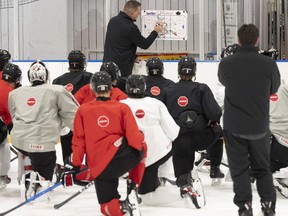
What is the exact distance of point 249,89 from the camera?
3.96 metres

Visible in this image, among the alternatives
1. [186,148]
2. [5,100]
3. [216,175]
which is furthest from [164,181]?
[5,100]

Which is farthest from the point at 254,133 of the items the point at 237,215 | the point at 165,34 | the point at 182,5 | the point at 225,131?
the point at 182,5

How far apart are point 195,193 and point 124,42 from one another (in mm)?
2101

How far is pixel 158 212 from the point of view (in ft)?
14.9

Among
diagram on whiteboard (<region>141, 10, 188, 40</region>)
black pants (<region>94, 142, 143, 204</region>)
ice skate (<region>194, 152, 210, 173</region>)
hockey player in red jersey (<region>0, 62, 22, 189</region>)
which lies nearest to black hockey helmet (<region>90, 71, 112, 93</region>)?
black pants (<region>94, 142, 143, 204</region>)

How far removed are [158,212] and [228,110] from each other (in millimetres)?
889

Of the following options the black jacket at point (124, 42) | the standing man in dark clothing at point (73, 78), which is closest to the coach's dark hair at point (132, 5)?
the black jacket at point (124, 42)

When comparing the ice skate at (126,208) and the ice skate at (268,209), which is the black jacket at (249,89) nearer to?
the ice skate at (268,209)

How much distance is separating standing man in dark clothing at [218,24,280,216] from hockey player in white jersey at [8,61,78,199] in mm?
1271

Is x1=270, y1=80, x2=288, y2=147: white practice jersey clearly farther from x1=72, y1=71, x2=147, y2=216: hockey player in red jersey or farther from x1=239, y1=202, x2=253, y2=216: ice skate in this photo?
x1=72, y1=71, x2=147, y2=216: hockey player in red jersey

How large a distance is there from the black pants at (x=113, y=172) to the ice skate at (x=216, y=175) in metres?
1.47

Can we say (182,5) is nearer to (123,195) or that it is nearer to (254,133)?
(123,195)

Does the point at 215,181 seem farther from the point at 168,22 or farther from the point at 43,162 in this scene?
the point at 168,22

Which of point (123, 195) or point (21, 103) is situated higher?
point (21, 103)
